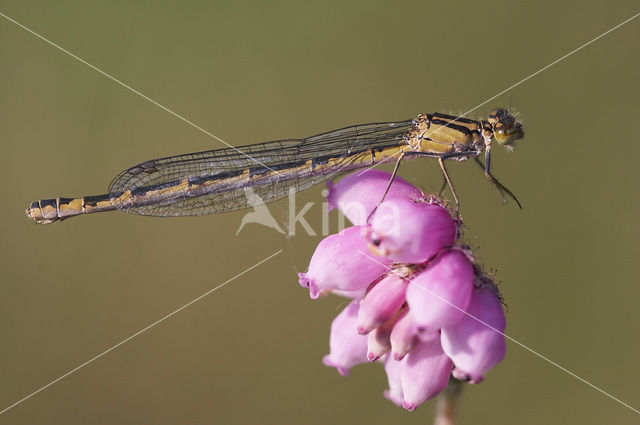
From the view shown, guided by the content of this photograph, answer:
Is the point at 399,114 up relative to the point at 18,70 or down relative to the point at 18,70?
down

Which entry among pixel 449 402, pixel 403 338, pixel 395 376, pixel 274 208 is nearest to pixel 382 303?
pixel 403 338

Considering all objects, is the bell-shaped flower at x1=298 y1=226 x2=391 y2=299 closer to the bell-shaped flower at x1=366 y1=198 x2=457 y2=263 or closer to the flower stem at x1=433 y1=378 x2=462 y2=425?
the bell-shaped flower at x1=366 y1=198 x2=457 y2=263

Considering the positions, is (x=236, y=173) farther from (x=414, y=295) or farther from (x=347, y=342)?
(x=414, y=295)

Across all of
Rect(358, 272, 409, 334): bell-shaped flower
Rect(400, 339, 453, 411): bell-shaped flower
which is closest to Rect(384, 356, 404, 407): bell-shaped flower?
Rect(400, 339, 453, 411): bell-shaped flower

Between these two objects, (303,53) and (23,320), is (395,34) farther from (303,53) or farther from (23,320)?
(23,320)

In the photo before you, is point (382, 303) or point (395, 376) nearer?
point (382, 303)

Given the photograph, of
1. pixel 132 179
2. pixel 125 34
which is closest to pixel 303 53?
pixel 125 34
